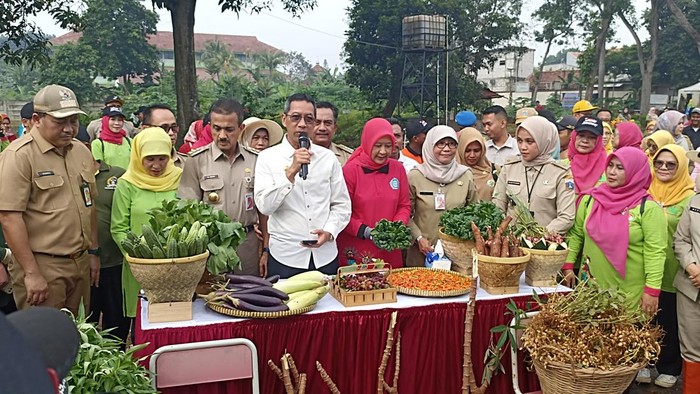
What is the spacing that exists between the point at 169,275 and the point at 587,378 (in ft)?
6.41

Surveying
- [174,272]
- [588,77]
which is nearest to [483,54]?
[588,77]

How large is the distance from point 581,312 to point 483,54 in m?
27.2

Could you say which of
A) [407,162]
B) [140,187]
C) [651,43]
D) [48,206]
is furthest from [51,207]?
[651,43]

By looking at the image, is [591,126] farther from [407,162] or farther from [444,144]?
[407,162]

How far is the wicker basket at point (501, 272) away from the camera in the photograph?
3087 mm

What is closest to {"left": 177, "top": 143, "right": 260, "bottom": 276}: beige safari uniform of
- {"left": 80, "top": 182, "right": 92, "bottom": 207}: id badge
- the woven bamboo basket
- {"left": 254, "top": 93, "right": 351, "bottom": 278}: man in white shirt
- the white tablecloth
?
{"left": 254, "top": 93, "right": 351, "bottom": 278}: man in white shirt

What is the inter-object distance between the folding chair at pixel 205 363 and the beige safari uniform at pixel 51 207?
1.09 metres

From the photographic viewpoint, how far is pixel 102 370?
7.11 ft

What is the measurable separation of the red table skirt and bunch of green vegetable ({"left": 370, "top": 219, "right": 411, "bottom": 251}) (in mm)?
442

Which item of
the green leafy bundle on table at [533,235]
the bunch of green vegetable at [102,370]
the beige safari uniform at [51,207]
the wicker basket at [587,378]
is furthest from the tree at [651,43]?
the bunch of green vegetable at [102,370]

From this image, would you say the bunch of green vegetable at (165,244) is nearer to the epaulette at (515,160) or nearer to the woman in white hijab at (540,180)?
the woman in white hijab at (540,180)

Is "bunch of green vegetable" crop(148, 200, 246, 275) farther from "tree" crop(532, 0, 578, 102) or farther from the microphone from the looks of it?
"tree" crop(532, 0, 578, 102)

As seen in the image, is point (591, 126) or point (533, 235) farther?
point (591, 126)

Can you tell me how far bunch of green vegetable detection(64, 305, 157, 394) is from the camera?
2.10 metres
